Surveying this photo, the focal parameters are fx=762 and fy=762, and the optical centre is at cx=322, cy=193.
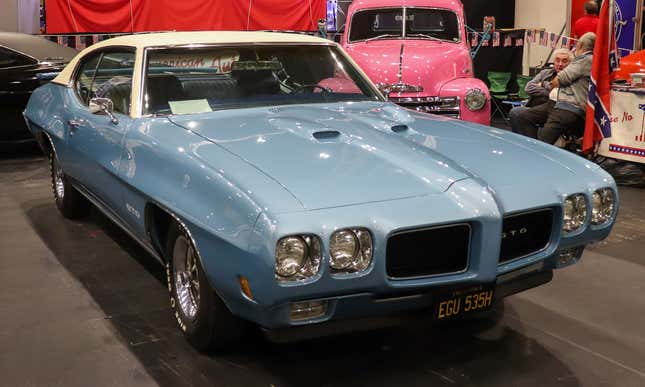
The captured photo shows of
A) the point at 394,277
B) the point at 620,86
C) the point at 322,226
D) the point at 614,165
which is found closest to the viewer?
the point at 322,226

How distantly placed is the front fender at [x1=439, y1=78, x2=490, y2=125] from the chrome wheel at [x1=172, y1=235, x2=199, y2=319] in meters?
4.22

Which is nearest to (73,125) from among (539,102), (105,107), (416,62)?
(105,107)

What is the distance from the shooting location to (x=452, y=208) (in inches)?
111

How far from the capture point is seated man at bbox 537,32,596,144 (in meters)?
7.22

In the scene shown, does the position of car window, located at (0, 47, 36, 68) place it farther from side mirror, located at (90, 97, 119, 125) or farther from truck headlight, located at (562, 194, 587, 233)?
truck headlight, located at (562, 194, 587, 233)

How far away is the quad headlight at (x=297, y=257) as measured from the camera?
2.64 m

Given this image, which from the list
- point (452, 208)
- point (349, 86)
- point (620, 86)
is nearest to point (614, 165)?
point (620, 86)

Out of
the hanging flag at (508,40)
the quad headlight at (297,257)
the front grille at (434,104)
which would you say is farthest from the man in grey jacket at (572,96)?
the hanging flag at (508,40)

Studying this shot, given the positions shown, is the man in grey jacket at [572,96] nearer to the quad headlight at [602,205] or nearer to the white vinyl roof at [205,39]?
the white vinyl roof at [205,39]

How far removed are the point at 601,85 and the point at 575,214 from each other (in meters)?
4.21

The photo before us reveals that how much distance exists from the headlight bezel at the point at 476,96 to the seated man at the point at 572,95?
721mm

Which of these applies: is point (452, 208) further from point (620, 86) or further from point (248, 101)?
point (620, 86)

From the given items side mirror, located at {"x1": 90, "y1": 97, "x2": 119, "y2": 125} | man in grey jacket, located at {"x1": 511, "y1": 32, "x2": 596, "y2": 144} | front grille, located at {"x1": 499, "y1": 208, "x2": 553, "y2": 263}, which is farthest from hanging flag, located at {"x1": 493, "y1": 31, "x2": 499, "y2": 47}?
front grille, located at {"x1": 499, "y1": 208, "x2": 553, "y2": 263}

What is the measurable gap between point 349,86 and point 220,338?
188 cm
